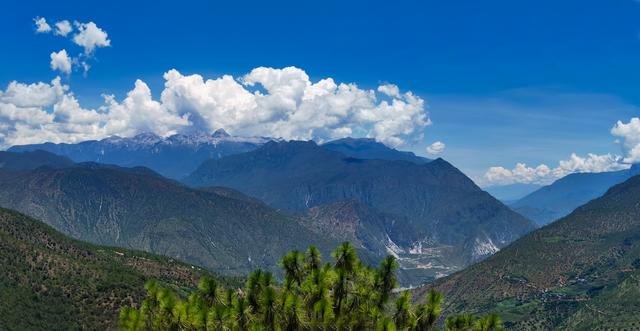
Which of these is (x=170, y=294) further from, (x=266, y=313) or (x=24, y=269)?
(x=24, y=269)

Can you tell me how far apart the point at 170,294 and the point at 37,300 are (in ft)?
584

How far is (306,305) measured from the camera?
1175 inches

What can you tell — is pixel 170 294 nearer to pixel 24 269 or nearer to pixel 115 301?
pixel 115 301

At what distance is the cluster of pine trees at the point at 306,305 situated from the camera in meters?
27.9

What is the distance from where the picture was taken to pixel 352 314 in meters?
30.7

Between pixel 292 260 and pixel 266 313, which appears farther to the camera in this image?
pixel 292 260

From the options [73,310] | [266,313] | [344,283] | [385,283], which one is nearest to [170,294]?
[266,313]

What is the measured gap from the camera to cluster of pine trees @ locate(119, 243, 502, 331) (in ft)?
91.5

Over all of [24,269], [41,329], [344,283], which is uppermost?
[344,283]

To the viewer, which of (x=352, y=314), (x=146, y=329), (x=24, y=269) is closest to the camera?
(x=146, y=329)

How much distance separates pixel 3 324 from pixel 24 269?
3705cm

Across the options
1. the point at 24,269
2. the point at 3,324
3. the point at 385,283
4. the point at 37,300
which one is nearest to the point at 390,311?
the point at 385,283

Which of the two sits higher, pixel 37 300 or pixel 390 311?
pixel 390 311

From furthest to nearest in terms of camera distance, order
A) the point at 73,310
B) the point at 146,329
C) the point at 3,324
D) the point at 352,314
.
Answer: the point at 73,310 → the point at 3,324 → the point at 352,314 → the point at 146,329
